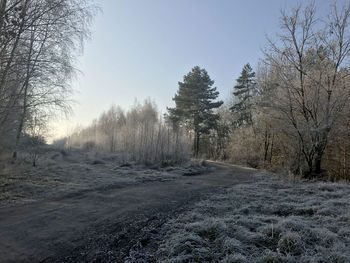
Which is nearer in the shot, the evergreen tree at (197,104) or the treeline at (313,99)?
the treeline at (313,99)

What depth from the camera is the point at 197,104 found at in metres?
26.0

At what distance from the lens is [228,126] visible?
29.5 metres

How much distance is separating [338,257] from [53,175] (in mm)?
9526

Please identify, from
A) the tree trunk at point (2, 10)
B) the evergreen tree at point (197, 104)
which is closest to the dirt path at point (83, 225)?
the tree trunk at point (2, 10)

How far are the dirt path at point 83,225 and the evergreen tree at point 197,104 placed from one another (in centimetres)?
2008

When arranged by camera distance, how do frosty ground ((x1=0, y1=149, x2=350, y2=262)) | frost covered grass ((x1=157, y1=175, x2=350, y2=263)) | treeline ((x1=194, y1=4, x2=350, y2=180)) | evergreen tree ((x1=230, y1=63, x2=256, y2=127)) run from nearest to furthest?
frost covered grass ((x1=157, y1=175, x2=350, y2=263)) < frosty ground ((x1=0, y1=149, x2=350, y2=262)) < treeline ((x1=194, y1=4, x2=350, y2=180)) < evergreen tree ((x1=230, y1=63, x2=256, y2=127))

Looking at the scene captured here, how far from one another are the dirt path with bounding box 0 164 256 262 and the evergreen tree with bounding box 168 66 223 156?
20.1 m

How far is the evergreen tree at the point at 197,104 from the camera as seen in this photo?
1024 inches

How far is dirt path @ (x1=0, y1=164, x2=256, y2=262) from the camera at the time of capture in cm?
290

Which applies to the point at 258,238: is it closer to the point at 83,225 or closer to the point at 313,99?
the point at 83,225

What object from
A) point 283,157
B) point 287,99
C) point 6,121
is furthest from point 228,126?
point 6,121

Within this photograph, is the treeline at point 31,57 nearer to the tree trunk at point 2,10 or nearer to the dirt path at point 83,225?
the tree trunk at point 2,10

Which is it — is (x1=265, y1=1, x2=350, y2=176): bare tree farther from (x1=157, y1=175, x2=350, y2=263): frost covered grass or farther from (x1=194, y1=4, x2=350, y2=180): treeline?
(x1=157, y1=175, x2=350, y2=263): frost covered grass

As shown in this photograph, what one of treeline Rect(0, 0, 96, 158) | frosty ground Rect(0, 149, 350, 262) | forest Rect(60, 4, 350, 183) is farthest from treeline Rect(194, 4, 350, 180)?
treeline Rect(0, 0, 96, 158)
